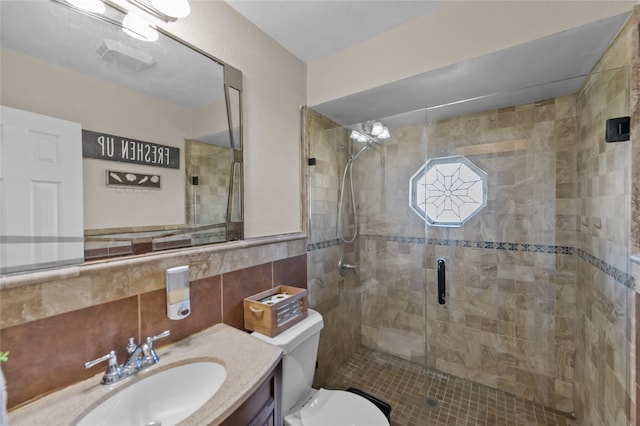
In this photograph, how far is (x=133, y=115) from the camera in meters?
1.03

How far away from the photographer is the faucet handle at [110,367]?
2.71ft

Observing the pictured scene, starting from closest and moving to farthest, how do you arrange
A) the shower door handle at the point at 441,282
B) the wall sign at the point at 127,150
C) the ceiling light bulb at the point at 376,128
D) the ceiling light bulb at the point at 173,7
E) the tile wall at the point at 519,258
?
1. the wall sign at the point at 127,150
2. the ceiling light bulb at the point at 173,7
3. the tile wall at the point at 519,258
4. the shower door handle at the point at 441,282
5. the ceiling light bulb at the point at 376,128

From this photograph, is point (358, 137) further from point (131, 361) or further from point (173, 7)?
point (131, 361)

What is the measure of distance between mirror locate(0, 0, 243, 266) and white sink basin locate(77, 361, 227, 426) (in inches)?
18.7

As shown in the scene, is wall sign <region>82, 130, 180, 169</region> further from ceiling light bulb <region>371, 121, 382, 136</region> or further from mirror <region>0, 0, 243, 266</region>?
ceiling light bulb <region>371, 121, 382, 136</region>

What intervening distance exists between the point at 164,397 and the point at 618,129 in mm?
2198

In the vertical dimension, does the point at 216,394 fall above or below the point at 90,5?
below

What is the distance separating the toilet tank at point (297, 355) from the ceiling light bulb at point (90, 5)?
58.2 inches

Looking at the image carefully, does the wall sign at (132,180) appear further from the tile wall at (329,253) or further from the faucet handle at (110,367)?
the tile wall at (329,253)

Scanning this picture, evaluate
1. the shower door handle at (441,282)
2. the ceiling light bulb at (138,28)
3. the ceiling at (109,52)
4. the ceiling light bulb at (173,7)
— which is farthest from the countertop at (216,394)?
the shower door handle at (441,282)

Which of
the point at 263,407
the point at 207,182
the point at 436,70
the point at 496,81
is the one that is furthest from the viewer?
the point at 496,81

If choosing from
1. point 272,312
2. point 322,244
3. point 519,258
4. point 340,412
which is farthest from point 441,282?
point 272,312

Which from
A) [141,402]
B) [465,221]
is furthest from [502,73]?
[141,402]

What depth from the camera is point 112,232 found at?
95cm
